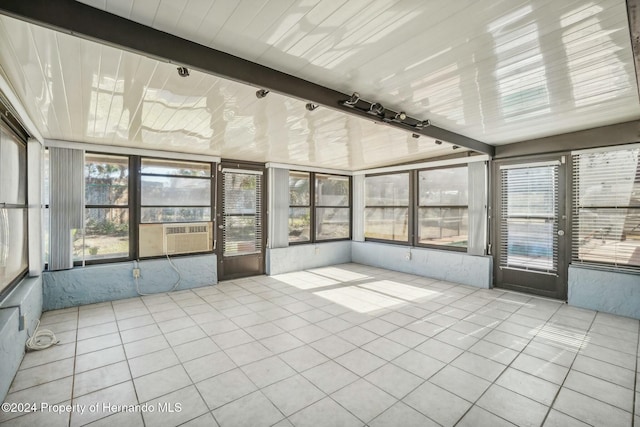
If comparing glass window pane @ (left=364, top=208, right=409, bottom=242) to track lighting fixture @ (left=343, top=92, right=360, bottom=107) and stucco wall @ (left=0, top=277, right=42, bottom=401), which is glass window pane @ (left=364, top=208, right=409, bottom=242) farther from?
stucco wall @ (left=0, top=277, right=42, bottom=401)

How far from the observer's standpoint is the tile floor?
2.01 metres

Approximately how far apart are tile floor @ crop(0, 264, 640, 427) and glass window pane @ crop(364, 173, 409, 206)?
276cm

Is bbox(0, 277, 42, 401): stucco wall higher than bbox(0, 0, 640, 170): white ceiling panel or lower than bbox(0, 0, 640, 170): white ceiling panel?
lower

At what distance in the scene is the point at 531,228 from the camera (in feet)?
15.0

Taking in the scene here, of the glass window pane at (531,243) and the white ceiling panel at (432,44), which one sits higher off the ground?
the white ceiling panel at (432,44)

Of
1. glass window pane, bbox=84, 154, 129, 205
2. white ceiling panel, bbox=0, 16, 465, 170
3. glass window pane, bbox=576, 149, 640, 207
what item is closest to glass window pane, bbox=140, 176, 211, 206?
glass window pane, bbox=84, 154, 129, 205

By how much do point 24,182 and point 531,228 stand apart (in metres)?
6.87

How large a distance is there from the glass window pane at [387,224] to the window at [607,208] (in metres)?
2.89

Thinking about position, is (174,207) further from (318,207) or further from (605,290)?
(605,290)

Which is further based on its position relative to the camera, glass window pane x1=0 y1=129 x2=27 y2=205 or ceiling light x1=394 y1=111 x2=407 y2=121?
ceiling light x1=394 y1=111 x2=407 y2=121

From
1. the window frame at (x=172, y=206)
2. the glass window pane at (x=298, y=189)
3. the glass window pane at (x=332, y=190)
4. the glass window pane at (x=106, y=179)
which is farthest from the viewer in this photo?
the glass window pane at (x=332, y=190)

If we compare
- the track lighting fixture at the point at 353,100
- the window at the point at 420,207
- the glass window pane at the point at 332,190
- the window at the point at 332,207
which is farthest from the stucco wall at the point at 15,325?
the window at the point at 420,207

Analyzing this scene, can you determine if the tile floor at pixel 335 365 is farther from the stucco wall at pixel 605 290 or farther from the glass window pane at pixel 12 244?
the glass window pane at pixel 12 244

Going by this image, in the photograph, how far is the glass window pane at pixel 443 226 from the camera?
5.45 m
